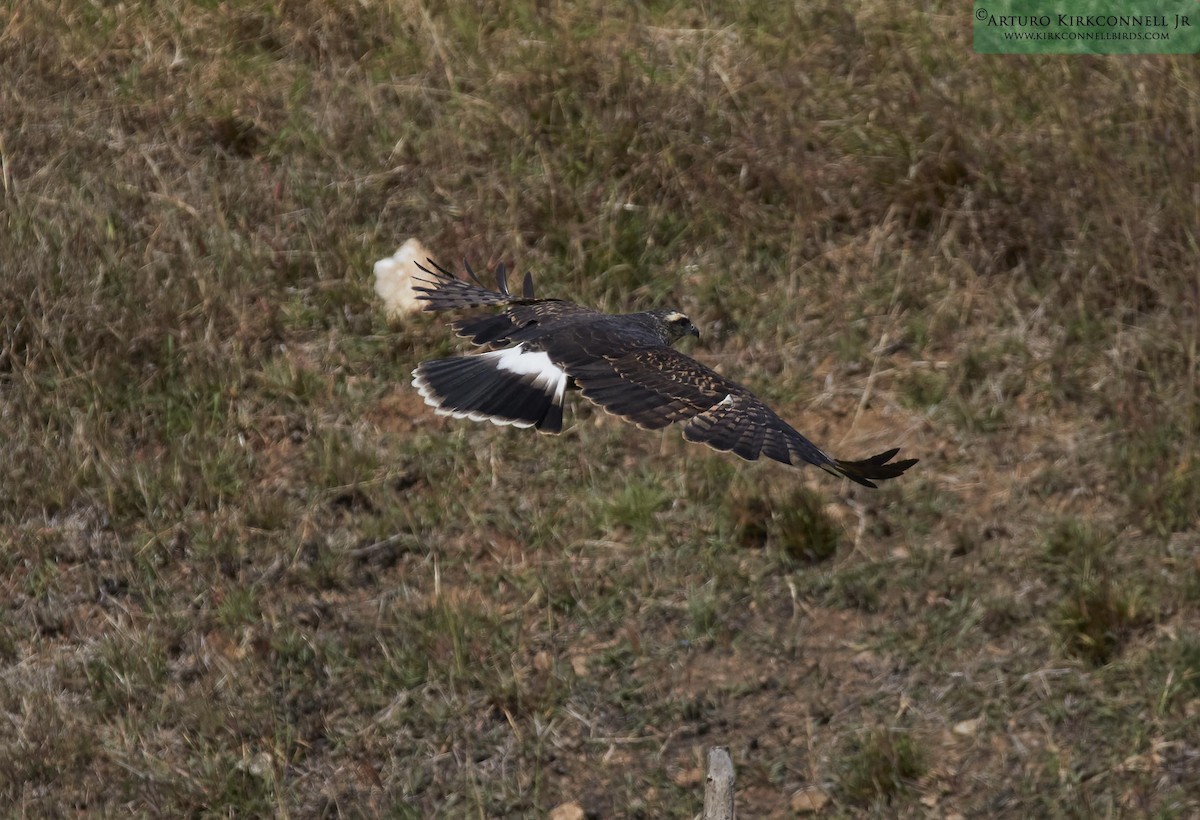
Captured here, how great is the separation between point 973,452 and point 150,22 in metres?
4.79

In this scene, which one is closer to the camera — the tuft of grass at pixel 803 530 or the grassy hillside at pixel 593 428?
the grassy hillside at pixel 593 428

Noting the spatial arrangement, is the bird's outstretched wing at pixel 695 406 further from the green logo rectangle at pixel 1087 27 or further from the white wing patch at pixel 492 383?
the green logo rectangle at pixel 1087 27

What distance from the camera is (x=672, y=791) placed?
5.95 meters

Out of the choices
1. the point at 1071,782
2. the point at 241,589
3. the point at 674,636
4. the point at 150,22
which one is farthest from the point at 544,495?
the point at 150,22

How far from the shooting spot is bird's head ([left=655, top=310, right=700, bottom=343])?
5.54m

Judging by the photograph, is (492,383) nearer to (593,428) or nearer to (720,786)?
(720,786)

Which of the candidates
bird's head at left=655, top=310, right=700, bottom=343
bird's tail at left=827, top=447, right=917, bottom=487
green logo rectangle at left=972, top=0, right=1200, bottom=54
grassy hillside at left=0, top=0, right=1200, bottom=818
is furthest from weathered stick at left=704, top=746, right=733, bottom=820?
green logo rectangle at left=972, top=0, right=1200, bottom=54

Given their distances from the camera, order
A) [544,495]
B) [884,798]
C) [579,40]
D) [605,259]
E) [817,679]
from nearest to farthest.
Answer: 1. [884,798]
2. [817,679]
3. [544,495]
4. [605,259]
5. [579,40]

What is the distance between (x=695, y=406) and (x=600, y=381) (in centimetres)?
32

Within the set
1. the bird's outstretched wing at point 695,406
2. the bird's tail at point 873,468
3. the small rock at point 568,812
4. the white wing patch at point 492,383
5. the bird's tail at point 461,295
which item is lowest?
the small rock at point 568,812

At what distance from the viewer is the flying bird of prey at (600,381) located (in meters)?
4.23

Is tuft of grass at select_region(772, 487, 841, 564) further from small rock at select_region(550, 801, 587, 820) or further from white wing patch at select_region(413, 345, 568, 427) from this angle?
white wing patch at select_region(413, 345, 568, 427)

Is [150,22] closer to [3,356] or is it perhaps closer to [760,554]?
[3,356]

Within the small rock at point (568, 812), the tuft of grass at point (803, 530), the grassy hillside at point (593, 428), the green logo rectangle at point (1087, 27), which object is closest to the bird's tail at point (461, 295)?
the grassy hillside at point (593, 428)
